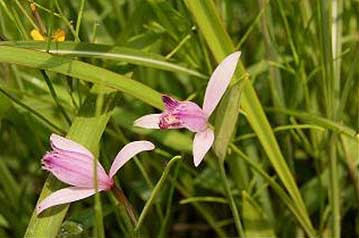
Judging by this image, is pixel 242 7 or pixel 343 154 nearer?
pixel 343 154

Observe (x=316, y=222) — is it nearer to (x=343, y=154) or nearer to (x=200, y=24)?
(x=343, y=154)

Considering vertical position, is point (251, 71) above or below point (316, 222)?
above

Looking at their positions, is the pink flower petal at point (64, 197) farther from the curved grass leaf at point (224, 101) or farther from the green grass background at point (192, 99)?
the curved grass leaf at point (224, 101)

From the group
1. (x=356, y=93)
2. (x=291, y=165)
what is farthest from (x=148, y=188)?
(x=356, y=93)

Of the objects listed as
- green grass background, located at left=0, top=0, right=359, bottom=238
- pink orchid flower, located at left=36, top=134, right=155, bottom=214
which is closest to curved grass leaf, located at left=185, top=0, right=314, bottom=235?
green grass background, located at left=0, top=0, right=359, bottom=238

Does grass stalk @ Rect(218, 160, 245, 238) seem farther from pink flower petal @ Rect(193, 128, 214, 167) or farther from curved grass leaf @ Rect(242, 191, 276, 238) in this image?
curved grass leaf @ Rect(242, 191, 276, 238)

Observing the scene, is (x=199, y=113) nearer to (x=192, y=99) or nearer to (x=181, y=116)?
(x=181, y=116)

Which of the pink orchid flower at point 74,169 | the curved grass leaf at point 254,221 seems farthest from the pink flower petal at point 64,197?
the curved grass leaf at point 254,221
